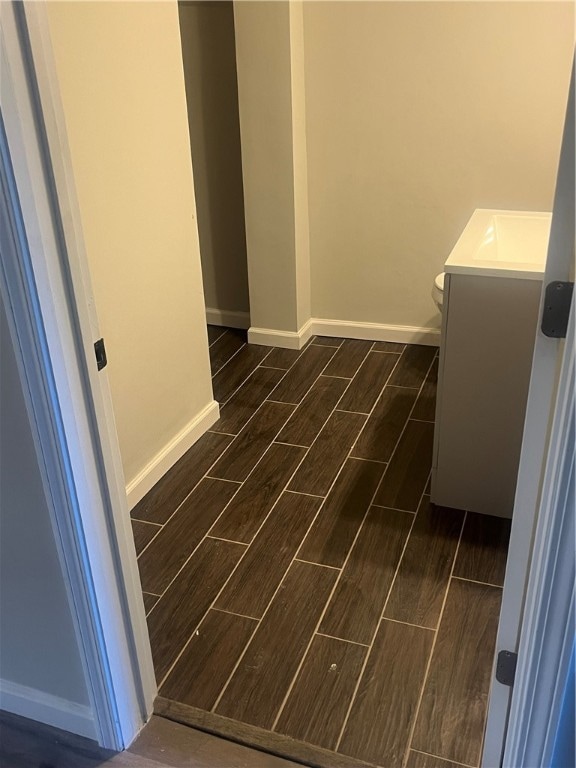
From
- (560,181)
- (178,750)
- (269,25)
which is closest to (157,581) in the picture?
(178,750)

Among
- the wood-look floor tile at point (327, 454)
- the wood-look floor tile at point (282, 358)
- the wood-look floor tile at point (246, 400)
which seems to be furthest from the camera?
the wood-look floor tile at point (282, 358)

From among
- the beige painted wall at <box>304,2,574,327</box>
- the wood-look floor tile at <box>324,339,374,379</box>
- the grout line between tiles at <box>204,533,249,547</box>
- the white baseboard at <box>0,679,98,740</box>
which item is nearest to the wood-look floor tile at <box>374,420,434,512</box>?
the grout line between tiles at <box>204,533,249,547</box>

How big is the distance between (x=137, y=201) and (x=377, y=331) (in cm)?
176

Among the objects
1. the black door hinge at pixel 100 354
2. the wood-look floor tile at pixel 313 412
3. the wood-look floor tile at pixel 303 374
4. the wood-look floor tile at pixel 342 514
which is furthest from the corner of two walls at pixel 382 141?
the black door hinge at pixel 100 354

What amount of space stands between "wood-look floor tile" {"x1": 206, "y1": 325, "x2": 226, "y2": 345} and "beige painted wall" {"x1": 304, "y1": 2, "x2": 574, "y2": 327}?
0.68 m

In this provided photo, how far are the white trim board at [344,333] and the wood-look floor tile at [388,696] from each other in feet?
6.47

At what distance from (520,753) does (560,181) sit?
3.27 feet

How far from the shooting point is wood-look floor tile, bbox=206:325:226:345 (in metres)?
3.92

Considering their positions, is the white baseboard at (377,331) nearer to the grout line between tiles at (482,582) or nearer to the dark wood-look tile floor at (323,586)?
the dark wood-look tile floor at (323,586)

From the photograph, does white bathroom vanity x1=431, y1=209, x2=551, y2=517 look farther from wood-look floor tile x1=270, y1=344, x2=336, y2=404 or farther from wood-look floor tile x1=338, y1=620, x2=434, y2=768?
wood-look floor tile x1=270, y1=344, x2=336, y2=404

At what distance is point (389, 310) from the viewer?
3.75 m

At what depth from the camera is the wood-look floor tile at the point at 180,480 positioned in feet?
8.30

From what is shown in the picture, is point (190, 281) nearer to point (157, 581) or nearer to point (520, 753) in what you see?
point (157, 581)

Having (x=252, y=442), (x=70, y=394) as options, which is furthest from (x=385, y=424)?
(x=70, y=394)
